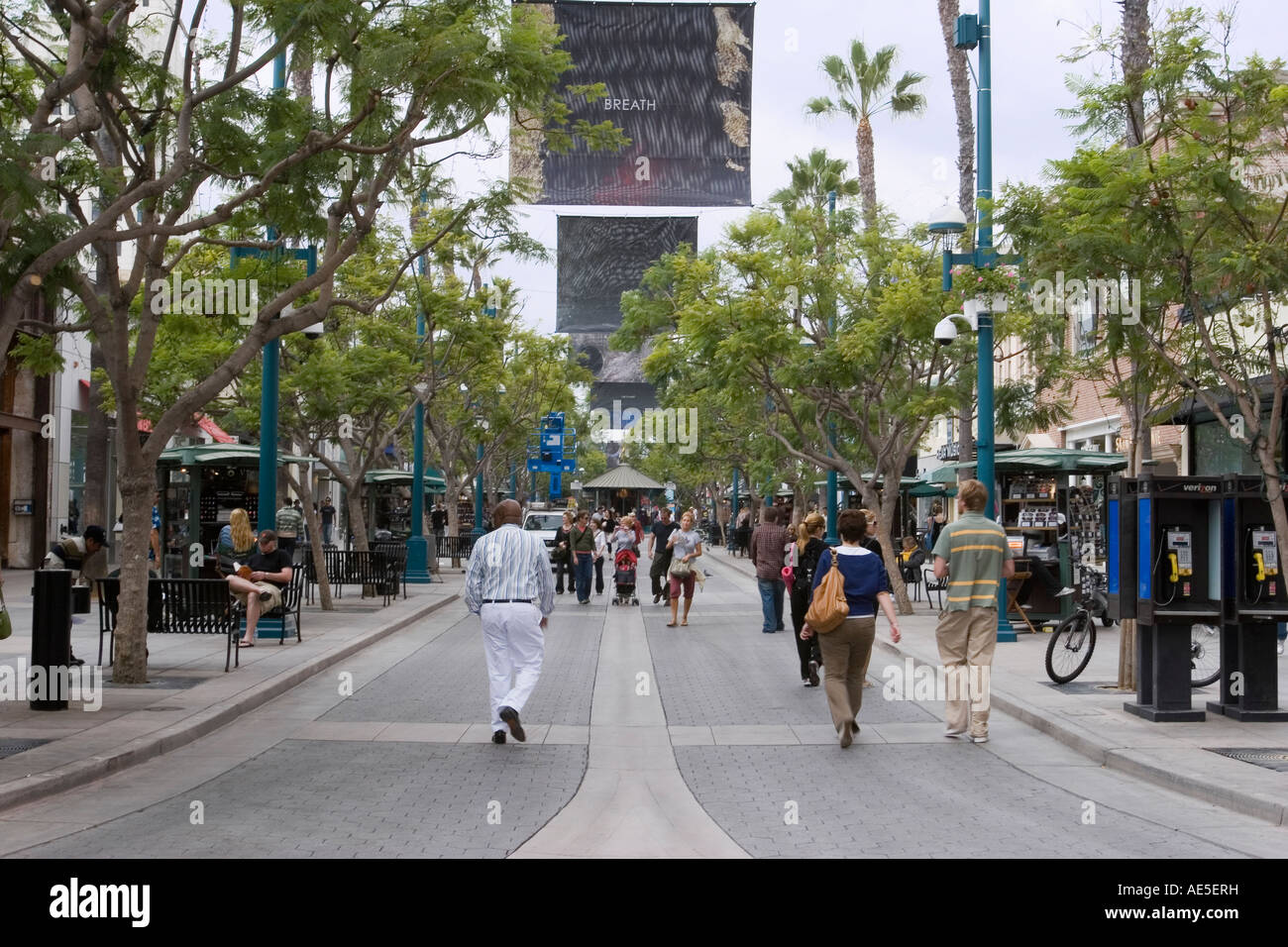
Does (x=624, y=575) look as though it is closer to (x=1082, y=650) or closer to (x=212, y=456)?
(x=212, y=456)

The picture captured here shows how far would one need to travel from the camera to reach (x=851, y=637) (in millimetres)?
10594

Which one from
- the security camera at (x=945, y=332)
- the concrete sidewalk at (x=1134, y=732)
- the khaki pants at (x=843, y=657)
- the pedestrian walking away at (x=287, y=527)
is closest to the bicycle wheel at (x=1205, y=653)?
the concrete sidewalk at (x=1134, y=732)

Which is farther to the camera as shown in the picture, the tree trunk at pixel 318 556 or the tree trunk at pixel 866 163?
the tree trunk at pixel 866 163

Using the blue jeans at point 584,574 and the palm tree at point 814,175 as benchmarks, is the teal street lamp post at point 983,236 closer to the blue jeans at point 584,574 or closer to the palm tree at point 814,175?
the blue jeans at point 584,574

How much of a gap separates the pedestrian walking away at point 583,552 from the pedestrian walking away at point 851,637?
1624 cm

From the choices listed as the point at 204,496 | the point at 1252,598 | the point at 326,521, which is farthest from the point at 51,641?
the point at 326,521

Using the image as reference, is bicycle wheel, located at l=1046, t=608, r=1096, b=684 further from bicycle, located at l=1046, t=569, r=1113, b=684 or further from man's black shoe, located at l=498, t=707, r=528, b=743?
man's black shoe, located at l=498, t=707, r=528, b=743

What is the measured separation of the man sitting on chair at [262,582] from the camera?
1669 centimetres

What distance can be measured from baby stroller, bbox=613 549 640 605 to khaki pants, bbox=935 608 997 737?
1538cm

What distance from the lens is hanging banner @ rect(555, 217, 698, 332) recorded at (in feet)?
159

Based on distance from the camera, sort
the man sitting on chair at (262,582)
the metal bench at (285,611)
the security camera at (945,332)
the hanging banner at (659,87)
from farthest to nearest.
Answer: the hanging banner at (659,87) → the security camera at (945,332) → the metal bench at (285,611) → the man sitting on chair at (262,582)

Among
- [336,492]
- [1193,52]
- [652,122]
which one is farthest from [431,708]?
[336,492]

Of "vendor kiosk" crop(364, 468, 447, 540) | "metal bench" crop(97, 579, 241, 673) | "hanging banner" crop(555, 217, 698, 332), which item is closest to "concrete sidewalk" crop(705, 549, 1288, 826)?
"metal bench" crop(97, 579, 241, 673)

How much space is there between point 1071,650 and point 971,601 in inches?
137
